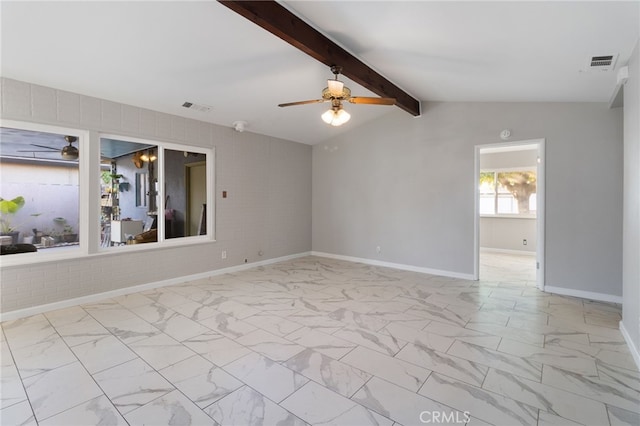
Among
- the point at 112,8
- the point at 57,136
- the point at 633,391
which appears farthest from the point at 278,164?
the point at 633,391

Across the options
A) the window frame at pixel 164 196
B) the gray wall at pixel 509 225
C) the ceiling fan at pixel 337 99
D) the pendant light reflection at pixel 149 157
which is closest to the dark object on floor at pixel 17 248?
the window frame at pixel 164 196

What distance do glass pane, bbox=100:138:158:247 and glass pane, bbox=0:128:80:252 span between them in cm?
34

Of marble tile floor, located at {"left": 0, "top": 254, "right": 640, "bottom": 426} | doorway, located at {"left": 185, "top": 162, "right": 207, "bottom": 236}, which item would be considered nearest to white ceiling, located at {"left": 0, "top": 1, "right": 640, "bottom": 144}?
doorway, located at {"left": 185, "top": 162, "right": 207, "bottom": 236}

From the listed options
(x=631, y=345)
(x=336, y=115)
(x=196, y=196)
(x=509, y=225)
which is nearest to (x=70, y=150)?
(x=196, y=196)

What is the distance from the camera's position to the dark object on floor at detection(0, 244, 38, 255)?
11.1 feet

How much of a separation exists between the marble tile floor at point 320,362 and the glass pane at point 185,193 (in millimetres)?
1255

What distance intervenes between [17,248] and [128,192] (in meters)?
1.40

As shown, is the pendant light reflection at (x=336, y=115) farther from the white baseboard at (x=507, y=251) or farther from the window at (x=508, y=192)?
the white baseboard at (x=507, y=251)

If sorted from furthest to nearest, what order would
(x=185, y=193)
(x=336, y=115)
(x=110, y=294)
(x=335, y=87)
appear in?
(x=185, y=193) < (x=110, y=294) < (x=336, y=115) < (x=335, y=87)

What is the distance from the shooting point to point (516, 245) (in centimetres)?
729

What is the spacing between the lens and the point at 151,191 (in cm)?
468

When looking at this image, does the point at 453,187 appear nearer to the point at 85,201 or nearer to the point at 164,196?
the point at 164,196

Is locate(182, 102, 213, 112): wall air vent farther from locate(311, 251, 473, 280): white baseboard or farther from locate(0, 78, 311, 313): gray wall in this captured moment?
locate(311, 251, 473, 280): white baseboard

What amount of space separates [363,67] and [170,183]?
11.3 ft
